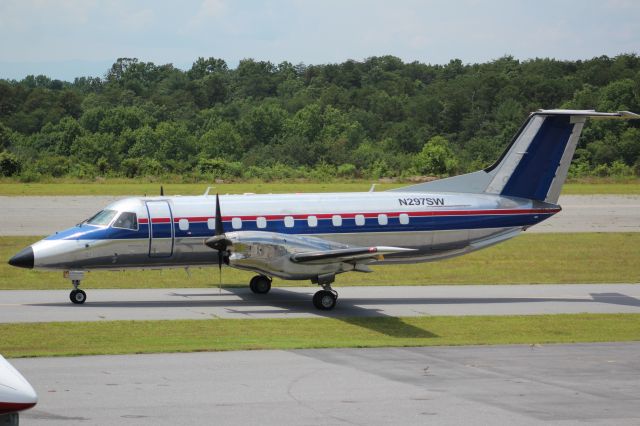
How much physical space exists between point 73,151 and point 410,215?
2585 inches

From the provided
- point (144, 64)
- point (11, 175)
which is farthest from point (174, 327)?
point (144, 64)

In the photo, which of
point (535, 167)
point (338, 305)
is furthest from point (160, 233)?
point (535, 167)

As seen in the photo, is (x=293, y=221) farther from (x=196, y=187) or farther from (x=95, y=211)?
(x=196, y=187)

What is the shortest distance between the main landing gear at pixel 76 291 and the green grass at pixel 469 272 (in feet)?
10.4

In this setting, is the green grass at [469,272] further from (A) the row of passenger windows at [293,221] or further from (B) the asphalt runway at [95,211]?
(B) the asphalt runway at [95,211]

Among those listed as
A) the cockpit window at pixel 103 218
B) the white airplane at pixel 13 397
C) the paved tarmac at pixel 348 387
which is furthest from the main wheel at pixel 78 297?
the white airplane at pixel 13 397

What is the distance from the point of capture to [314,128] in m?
96.4

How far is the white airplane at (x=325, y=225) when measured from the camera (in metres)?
24.0

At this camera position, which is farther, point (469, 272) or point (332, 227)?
point (469, 272)

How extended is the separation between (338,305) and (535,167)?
279 inches

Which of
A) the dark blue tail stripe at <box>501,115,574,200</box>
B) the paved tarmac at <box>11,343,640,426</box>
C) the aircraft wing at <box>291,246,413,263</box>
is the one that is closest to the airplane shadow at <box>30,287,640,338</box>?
the aircraft wing at <box>291,246,413,263</box>

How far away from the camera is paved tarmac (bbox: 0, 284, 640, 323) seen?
23.7 m

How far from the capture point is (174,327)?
21844 mm

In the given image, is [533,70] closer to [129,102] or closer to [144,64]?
[129,102]
